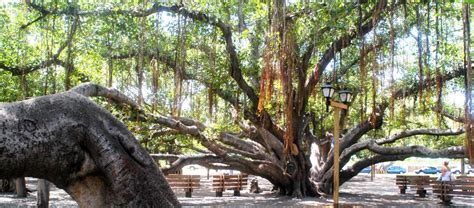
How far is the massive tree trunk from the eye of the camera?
2.54 meters

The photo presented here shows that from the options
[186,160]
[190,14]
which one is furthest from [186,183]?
[190,14]

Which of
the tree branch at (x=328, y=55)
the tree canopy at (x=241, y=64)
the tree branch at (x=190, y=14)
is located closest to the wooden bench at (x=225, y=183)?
the tree canopy at (x=241, y=64)

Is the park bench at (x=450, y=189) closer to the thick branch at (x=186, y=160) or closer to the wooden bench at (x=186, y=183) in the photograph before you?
the thick branch at (x=186, y=160)

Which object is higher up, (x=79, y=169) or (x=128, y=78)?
(x=128, y=78)

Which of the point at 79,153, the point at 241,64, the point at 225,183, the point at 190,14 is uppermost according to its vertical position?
the point at 190,14

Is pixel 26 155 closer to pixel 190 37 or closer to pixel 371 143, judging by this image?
pixel 190 37

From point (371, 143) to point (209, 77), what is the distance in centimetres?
478

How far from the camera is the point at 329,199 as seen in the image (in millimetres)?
12805

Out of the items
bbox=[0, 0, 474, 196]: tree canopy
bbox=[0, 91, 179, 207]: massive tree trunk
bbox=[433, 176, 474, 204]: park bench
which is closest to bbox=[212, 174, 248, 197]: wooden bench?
bbox=[0, 0, 474, 196]: tree canopy

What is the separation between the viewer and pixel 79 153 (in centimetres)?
279

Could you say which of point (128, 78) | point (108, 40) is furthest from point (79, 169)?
point (128, 78)

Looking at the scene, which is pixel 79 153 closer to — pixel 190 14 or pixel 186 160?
pixel 190 14

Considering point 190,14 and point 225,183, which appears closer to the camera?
point 190,14

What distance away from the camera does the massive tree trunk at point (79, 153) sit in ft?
8.32
